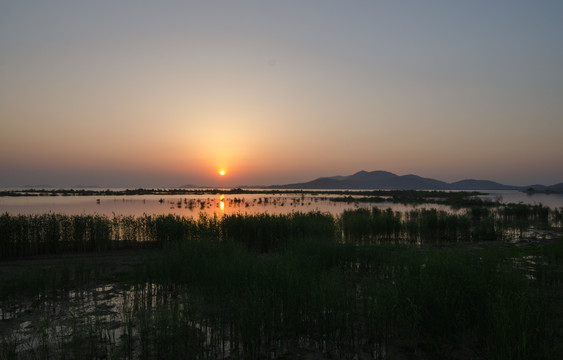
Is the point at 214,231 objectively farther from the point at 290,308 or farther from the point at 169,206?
the point at 169,206

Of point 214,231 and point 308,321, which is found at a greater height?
point 214,231

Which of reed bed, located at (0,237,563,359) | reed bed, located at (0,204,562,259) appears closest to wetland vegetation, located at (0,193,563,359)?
reed bed, located at (0,237,563,359)

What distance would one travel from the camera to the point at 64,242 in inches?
663

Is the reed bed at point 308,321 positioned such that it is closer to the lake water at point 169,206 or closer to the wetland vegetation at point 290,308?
the wetland vegetation at point 290,308

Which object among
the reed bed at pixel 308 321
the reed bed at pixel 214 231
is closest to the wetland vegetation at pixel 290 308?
the reed bed at pixel 308 321

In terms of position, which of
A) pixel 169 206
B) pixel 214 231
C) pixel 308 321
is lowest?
pixel 308 321

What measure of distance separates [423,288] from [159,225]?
1487 centimetres

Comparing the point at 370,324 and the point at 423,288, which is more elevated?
the point at 423,288

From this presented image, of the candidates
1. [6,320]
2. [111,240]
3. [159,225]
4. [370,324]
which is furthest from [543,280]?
[111,240]

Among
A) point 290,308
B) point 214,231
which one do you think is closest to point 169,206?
point 214,231

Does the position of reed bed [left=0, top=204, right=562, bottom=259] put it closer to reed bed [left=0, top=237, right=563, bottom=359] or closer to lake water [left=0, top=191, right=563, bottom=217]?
reed bed [left=0, top=237, right=563, bottom=359]

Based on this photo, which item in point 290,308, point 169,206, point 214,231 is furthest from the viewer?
point 169,206

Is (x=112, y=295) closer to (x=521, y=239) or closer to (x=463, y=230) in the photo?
(x=463, y=230)

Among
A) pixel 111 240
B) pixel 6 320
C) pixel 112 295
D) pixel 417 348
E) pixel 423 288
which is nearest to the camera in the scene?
pixel 417 348
